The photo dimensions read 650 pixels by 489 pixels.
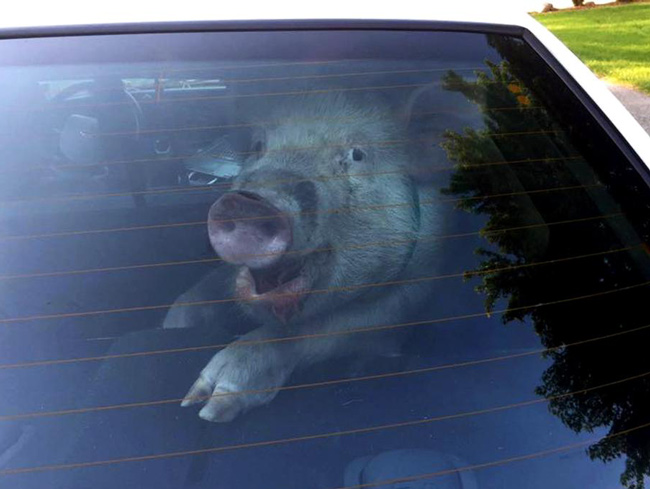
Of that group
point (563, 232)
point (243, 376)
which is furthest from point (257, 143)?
point (563, 232)

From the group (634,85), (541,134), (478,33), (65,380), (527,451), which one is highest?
(478,33)

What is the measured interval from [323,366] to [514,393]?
0.38 meters

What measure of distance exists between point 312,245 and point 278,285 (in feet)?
0.36

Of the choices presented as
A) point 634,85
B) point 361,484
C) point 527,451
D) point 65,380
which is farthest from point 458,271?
point 634,85

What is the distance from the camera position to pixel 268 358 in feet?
5.57

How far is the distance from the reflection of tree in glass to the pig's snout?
0.42m

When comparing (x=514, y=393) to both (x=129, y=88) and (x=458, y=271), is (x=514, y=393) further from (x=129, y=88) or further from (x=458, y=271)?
(x=129, y=88)

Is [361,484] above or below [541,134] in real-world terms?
below

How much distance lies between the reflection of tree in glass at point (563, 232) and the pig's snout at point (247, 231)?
16.4 inches

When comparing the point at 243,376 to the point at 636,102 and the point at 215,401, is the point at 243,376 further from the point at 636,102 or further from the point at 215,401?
the point at 636,102

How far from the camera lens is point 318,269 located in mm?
1794

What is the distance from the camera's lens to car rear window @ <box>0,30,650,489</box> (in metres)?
1.58

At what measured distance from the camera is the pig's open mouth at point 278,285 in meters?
1.75

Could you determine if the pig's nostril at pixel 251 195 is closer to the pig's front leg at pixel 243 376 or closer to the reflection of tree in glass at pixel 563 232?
the pig's front leg at pixel 243 376
